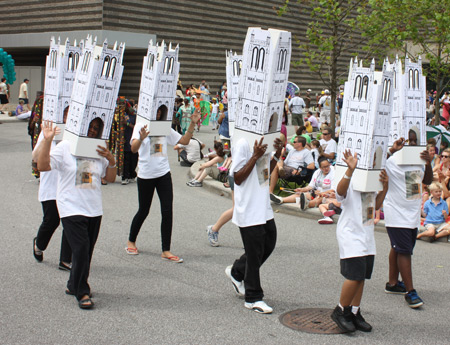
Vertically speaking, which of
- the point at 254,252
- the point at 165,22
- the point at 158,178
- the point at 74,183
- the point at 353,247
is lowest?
the point at 254,252

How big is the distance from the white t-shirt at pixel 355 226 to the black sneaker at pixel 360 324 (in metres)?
0.54

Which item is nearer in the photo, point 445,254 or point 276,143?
point 276,143

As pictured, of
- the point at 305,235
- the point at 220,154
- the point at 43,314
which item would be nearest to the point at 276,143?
the point at 43,314

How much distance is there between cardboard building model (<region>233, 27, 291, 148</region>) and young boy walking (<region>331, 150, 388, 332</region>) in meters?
0.84

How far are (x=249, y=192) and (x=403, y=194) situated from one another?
1565 millimetres

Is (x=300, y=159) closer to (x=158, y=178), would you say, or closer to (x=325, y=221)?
(x=325, y=221)

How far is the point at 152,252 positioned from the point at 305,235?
2479 millimetres

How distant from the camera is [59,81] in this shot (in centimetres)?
738

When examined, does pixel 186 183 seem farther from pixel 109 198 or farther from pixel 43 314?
pixel 43 314

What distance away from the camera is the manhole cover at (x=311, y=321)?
5.57 m

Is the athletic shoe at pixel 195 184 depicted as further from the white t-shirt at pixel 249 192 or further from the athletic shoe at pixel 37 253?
the white t-shirt at pixel 249 192

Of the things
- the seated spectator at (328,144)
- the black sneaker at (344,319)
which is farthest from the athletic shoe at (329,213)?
the black sneaker at (344,319)

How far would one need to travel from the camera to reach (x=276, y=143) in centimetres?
609

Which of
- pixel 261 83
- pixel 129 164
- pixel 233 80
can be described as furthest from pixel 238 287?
pixel 129 164
